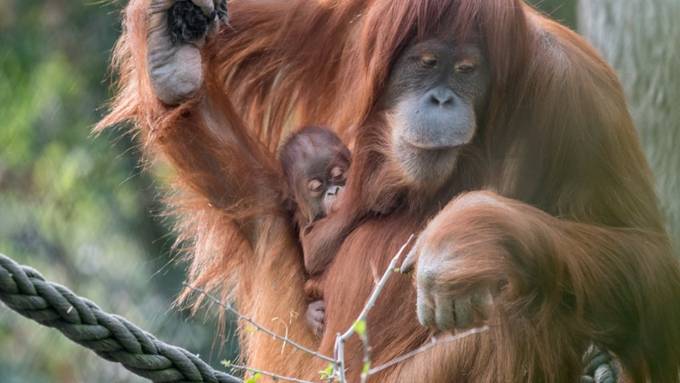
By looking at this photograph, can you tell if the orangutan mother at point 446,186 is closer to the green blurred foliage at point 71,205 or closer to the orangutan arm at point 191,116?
the orangutan arm at point 191,116

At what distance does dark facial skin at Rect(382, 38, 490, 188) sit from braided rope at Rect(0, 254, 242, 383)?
2.20ft

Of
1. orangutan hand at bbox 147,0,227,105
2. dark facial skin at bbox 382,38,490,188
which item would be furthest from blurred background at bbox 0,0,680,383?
dark facial skin at bbox 382,38,490,188

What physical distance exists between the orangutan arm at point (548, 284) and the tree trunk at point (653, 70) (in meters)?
0.96

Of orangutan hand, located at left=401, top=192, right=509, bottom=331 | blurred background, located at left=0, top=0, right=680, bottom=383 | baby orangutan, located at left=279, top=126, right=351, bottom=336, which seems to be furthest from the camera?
blurred background, located at left=0, top=0, right=680, bottom=383

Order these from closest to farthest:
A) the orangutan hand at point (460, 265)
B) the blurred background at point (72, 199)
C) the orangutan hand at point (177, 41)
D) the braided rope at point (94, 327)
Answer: the braided rope at point (94, 327) < the orangutan hand at point (460, 265) < the orangutan hand at point (177, 41) < the blurred background at point (72, 199)

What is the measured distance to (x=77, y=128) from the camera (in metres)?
6.40

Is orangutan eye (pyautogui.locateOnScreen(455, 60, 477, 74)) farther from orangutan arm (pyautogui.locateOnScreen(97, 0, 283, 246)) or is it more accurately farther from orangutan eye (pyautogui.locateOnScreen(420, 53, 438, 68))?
orangutan arm (pyautogui.locateOnScreen(97, 0, 283, 246))

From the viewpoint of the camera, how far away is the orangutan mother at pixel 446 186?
9.29 ft

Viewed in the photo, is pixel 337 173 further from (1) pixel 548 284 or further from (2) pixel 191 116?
(1) pixel 548 284

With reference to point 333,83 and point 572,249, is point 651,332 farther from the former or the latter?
point 333,83

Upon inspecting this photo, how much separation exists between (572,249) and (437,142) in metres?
0.38

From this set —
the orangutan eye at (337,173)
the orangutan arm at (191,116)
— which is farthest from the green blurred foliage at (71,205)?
the orangutan eye at (337,173)

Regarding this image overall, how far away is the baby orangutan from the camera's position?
3348 millimetres

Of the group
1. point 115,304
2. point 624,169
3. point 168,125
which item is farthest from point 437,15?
point 115,304
